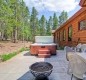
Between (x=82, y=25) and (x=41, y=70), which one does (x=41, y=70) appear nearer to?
(x=41, y=70)

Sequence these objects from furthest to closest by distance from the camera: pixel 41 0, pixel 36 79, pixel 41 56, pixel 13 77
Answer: pixel 41 56
pixel 41 0
pixel 13 77
pixel 36 79

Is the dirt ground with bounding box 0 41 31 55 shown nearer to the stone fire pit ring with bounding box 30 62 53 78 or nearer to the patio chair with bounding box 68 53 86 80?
the stone fire pit ring with bounding box 30 62 53 78

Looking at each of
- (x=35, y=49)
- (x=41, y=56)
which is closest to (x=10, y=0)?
(x=35, y=49)

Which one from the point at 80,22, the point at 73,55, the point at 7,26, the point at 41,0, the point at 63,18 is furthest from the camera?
the point at 63,18

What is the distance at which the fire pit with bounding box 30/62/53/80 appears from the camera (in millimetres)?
4859

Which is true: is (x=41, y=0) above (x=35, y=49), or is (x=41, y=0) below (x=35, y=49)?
above

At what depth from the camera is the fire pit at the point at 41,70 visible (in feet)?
15.9

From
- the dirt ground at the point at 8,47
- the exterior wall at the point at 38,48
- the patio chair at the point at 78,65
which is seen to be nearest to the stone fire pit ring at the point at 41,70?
the patio chair at the point at 78,65

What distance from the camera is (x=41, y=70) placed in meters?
5.07

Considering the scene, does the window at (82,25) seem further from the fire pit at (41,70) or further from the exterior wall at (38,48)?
the fire pit at (41,70)

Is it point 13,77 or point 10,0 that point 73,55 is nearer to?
point 13,77

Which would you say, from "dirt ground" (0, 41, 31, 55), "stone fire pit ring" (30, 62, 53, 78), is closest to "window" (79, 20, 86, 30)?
"stone fire pit ring" (30, 62, 53, 78)

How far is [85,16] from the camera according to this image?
9906mm

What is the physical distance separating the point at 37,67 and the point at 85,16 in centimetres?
580
